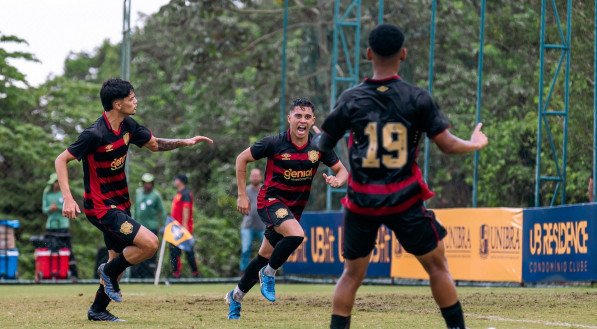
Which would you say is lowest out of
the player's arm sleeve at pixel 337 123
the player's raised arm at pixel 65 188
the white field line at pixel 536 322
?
the white field line at pixel 536 322

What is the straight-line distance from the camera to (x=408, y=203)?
7453 mm

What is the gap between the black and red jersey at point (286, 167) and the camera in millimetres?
12070

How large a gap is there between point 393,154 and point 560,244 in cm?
1049

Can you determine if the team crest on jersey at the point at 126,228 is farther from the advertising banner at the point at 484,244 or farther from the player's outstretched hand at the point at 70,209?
the advertising banner at the point at 484,244

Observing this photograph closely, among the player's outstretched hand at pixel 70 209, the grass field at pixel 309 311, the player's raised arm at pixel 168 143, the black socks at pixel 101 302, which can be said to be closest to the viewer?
the player's outstretched hand at pixel 70 209

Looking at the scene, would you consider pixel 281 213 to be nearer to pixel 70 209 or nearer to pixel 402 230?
pixel 70 209

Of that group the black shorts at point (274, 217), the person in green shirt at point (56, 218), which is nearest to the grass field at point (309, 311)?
the black shorts at point (274, 217)

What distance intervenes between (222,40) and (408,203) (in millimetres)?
29464

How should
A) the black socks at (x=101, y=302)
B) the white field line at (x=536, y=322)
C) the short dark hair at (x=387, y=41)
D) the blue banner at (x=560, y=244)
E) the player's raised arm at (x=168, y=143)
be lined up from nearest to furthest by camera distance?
the short dark hair at (x=387, y=41) → the white field line at (x=536, y=322) → the black socks at (x=101, y=302) → the player's raised arm at (x=168, y=143) → the blue banner at (x=560, y=244)

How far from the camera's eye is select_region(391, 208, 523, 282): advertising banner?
61.4 ft

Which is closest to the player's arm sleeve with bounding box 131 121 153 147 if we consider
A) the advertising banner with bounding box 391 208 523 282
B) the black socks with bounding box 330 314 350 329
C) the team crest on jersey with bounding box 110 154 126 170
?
the team crest on jersey with bounding box 110 154 126 170

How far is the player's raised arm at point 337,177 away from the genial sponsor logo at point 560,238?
5679mm

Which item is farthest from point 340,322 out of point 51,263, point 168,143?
point 51,263

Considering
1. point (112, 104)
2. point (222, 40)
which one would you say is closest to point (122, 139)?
point (112, 104)
